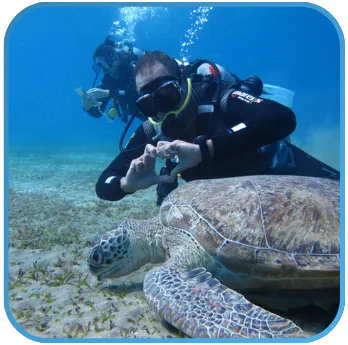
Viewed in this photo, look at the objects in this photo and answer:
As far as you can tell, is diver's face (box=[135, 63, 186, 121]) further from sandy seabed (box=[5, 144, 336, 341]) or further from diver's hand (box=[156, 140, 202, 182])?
sandy seabed (box=[5, 144, 336, 341])

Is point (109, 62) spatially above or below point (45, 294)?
above

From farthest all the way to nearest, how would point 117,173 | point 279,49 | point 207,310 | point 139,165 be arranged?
1. point 117,173
2. point 279,49
3. point 139,165
4. point 207,310

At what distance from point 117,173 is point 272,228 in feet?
5.75

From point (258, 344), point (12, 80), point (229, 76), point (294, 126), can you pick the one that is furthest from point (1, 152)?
point (229, 76)

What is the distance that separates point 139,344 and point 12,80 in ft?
5.24

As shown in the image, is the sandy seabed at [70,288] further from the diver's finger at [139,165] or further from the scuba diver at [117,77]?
the scuba diver at [117,77]

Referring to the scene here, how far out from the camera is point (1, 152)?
1.56 metres

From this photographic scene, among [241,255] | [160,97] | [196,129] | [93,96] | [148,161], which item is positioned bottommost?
[241,255]

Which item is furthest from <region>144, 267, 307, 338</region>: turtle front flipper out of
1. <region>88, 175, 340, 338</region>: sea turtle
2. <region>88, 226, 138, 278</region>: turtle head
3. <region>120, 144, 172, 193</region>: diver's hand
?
<region>120, 144, 172, 193</region>: diver's hand

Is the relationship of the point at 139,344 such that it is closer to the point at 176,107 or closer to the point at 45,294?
the point at 45,294

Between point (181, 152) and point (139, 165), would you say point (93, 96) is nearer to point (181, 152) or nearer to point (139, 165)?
point (139, 165)

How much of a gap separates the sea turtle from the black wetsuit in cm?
36

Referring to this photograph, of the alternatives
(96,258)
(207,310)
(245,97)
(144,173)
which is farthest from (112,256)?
(245,97)

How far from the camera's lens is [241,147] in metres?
2.40
